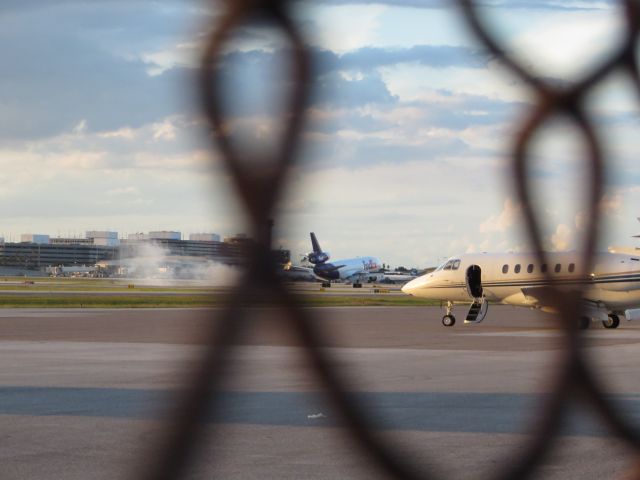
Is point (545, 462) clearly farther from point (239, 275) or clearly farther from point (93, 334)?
point (93, 334)

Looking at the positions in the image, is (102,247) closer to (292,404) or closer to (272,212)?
(272,212)

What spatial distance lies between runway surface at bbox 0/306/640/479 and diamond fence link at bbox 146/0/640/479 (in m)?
0.01

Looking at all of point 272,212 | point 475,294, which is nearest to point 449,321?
point 475,294

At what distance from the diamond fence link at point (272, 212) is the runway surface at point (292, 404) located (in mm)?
14

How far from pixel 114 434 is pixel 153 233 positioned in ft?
30.0

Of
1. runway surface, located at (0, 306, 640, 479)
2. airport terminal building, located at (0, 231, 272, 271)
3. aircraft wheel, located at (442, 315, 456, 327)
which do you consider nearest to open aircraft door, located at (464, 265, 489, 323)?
aircraft wheel, located at (442, 315, 456, 327)

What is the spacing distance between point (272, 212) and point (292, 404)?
11.8m

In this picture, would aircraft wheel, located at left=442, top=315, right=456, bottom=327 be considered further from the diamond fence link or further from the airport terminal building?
the diamond fence link

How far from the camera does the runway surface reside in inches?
48.3

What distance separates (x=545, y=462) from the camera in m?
1.61

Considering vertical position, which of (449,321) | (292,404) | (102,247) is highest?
(102,247)

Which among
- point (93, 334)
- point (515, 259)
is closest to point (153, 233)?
point (515, 259)

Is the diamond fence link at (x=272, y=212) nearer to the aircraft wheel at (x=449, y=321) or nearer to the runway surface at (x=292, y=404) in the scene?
the runway surface at (x=292, y=404)

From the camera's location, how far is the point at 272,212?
107 centimetres
